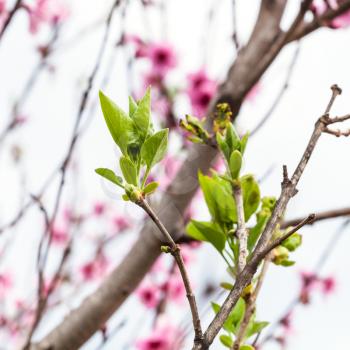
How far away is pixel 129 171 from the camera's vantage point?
48 cm

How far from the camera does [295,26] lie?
44.0 inches

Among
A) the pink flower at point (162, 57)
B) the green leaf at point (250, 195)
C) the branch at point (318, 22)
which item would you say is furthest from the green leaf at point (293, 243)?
the pink flower at point (162, 57)

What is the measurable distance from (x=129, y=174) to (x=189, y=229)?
19 cm

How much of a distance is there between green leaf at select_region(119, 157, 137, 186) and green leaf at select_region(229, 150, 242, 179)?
12 centimetres

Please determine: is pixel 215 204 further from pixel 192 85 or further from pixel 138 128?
pixel 192 85

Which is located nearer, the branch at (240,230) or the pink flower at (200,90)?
the branch at (240,230)

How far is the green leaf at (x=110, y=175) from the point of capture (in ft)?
1.56

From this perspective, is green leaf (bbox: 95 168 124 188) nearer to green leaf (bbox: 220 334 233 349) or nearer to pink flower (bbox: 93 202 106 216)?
green leaf (bbox: 220 334 233 349)

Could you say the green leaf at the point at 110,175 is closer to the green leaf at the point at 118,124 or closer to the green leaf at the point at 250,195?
the green leaf at the point at 118,124

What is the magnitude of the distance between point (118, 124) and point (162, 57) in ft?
8.02

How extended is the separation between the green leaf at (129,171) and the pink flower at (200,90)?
203 cm

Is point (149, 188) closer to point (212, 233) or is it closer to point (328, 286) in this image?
point (212, 233)

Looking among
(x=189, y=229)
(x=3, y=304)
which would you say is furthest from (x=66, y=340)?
(x=3, y=304)

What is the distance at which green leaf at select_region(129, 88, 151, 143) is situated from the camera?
48 centimetres
